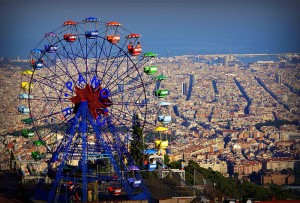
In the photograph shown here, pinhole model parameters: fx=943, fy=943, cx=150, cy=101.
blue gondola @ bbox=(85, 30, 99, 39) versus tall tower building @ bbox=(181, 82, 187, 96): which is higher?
tall tower building @ bbox=(181, 82, 187, 96)

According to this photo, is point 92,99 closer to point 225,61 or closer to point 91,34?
point 91,34

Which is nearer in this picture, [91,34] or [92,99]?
[92,99]

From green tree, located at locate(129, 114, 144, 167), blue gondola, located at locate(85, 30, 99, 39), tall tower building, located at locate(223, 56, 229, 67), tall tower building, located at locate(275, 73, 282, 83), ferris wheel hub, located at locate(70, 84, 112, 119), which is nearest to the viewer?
ferris wheel hub, located at locate(70, 84, 112, 119)

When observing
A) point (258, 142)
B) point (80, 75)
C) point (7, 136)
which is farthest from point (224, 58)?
point (80, 75)

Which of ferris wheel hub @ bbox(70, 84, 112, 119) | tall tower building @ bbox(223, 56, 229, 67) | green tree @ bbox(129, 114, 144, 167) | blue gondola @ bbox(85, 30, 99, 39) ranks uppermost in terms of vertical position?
tall tower building @ bbox(223, 56, 229, 67)

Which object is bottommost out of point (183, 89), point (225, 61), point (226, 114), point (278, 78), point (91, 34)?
point (226, 114)

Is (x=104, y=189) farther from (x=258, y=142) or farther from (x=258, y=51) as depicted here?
(x=258, y=51)

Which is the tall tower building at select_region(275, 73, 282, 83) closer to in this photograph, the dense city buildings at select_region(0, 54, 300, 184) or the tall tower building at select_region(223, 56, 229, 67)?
the dense city buildings at select_region(0, 54, 300, 184)

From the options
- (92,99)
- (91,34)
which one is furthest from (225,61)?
(92,99)

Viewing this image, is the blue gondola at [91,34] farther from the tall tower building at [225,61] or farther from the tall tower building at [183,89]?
the tall tower building at [225,61]

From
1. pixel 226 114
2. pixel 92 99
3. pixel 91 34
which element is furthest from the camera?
pixel 226 114

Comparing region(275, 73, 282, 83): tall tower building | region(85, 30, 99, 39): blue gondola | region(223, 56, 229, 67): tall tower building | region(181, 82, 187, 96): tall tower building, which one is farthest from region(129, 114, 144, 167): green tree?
region(223, 56, 229, 67): tall tower building
